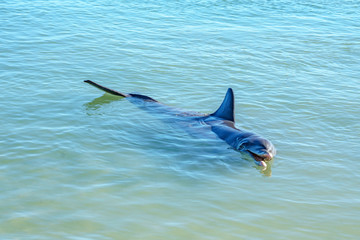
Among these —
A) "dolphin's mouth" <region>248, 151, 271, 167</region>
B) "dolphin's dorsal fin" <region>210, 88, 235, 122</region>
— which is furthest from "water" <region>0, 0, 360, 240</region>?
"dolphin's dorsal fin" <region>210, 88, 235, 122</region>

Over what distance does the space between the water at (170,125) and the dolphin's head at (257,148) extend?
6.4 inches

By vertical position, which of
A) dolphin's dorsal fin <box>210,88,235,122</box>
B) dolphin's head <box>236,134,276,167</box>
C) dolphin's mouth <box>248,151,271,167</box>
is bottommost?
dolphin's mouth <box>248,151,271,167</box>

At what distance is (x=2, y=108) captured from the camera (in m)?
10.9

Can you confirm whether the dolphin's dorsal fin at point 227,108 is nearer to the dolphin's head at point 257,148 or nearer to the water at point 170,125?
the water at point 170,125

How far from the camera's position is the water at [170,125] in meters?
7.34

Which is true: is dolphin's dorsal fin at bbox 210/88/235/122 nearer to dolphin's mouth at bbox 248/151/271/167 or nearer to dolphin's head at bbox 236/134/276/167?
dolphin's head at bbox 236/134/276/167

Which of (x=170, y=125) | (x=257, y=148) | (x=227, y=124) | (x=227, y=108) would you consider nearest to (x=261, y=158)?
(x=257, y=148)

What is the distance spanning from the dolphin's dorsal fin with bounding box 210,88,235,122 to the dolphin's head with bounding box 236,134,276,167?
3.47 feet

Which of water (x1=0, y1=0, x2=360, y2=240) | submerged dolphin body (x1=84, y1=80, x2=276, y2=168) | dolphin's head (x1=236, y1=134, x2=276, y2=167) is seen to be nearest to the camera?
water (x1=0, y1=0, x2=360, y2=240)

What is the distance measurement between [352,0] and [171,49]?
11754mm

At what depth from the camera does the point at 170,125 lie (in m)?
10.6

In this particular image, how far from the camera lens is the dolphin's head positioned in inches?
356

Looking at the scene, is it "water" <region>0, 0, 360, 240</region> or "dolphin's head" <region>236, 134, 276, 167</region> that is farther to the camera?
"dolphin's head" <region>236, 134, 276, 167</region>

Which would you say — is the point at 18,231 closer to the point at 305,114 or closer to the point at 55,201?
the point at 55,201
